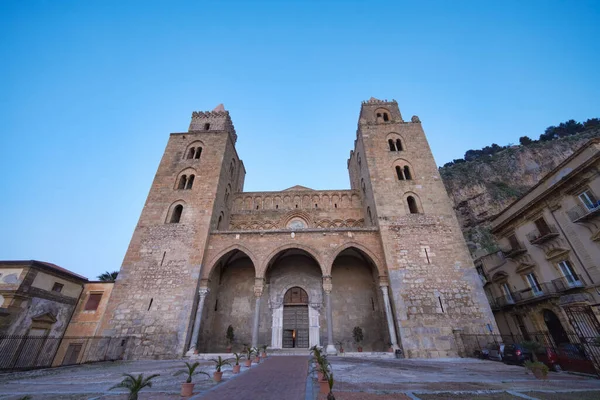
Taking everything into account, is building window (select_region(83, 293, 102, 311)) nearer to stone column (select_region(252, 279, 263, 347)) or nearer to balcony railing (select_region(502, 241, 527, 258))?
stone column (select_region(252, 279, 263, 347))

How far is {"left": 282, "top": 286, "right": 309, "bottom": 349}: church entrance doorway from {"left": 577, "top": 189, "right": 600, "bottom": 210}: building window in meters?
15.6

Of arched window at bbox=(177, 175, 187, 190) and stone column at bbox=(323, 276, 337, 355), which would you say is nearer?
stone column at bbox=(323, 276, 337, 355)

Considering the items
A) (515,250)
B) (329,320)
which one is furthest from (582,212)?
(329,320)

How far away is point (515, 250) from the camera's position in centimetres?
1645

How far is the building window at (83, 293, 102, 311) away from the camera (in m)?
14.8

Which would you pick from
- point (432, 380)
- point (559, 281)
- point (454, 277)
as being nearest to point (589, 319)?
point (559, 281)

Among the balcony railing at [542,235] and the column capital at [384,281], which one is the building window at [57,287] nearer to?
the column capital at [384,281]

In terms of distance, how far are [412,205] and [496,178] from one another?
115 feet

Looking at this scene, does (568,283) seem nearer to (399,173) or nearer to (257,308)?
(399,173)

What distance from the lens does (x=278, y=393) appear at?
4.50 m

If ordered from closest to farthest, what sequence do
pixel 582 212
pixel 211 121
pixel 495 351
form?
pixel 495 351, pixel 582 212, pixel 211 121

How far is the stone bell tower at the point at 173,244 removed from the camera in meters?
12.8

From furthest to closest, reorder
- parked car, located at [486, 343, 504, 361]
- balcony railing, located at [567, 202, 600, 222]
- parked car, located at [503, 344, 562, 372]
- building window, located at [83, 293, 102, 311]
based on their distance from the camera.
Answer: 1. building window, located at [83, 293, 102, 311]
2. balcony railing, located at [567, 202, 600, 222]
3. parked car, located at [486, 343, 504, 361]
4. parked car, located at [503, 344, 562, 372]

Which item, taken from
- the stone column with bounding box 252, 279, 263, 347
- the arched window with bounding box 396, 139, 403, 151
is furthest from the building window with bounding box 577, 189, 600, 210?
the stone column with bounding box 252, 279, 263, 347
